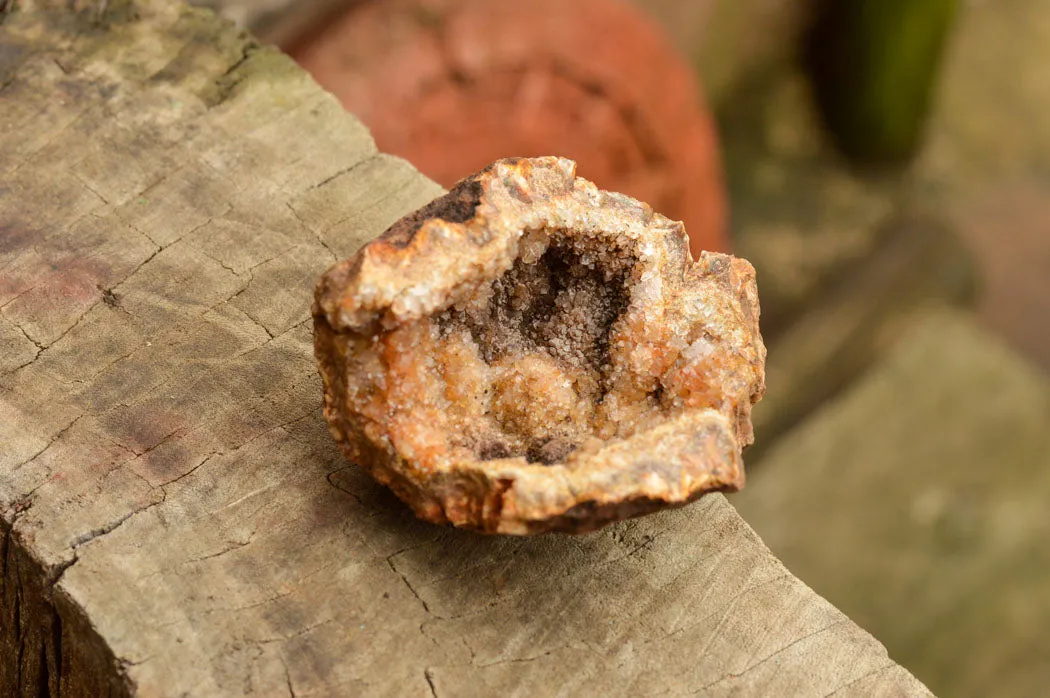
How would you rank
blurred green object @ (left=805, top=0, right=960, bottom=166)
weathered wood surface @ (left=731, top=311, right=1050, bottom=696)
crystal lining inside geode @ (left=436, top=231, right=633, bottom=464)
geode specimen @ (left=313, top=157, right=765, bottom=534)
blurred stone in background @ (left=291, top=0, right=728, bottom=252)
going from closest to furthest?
geode specimen @ (left=313, top=157, right=765, bottom=534), crystal lining inside geode @ (left=436, top=231, right=633, bottom=464), blurred stone in background @ (left=291, top=0, right=728, bottom=252), weathered wood surface @ (left=731, top=311, right=1050, bottom=696), blurred green object @ (left=805, top=0, right=960, bottom=166)

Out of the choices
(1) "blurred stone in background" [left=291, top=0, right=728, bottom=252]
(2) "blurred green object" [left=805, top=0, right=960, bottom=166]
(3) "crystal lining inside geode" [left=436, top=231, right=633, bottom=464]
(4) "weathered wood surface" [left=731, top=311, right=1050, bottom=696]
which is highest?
(3) "crystal lining inside geode" [left=436, top=231, right=633, bottom=464]

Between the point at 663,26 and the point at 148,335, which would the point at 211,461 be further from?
the point at 663,26

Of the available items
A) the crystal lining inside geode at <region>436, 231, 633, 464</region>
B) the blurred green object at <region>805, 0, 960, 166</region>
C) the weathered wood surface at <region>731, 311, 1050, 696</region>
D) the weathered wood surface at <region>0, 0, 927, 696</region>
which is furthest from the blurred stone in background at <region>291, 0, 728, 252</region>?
the blurred green object at <region>805, 0, 960, 166</region>

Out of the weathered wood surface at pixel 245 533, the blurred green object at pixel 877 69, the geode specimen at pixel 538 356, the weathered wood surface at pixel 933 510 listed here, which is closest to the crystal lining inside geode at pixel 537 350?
the geode specimen at pixel 538 356

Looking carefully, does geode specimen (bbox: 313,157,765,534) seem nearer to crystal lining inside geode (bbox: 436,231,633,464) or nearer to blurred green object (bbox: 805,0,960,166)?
crystal lining inside geode (bbox: 436,231,633,464)

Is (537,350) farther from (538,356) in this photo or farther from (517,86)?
(517,86)
